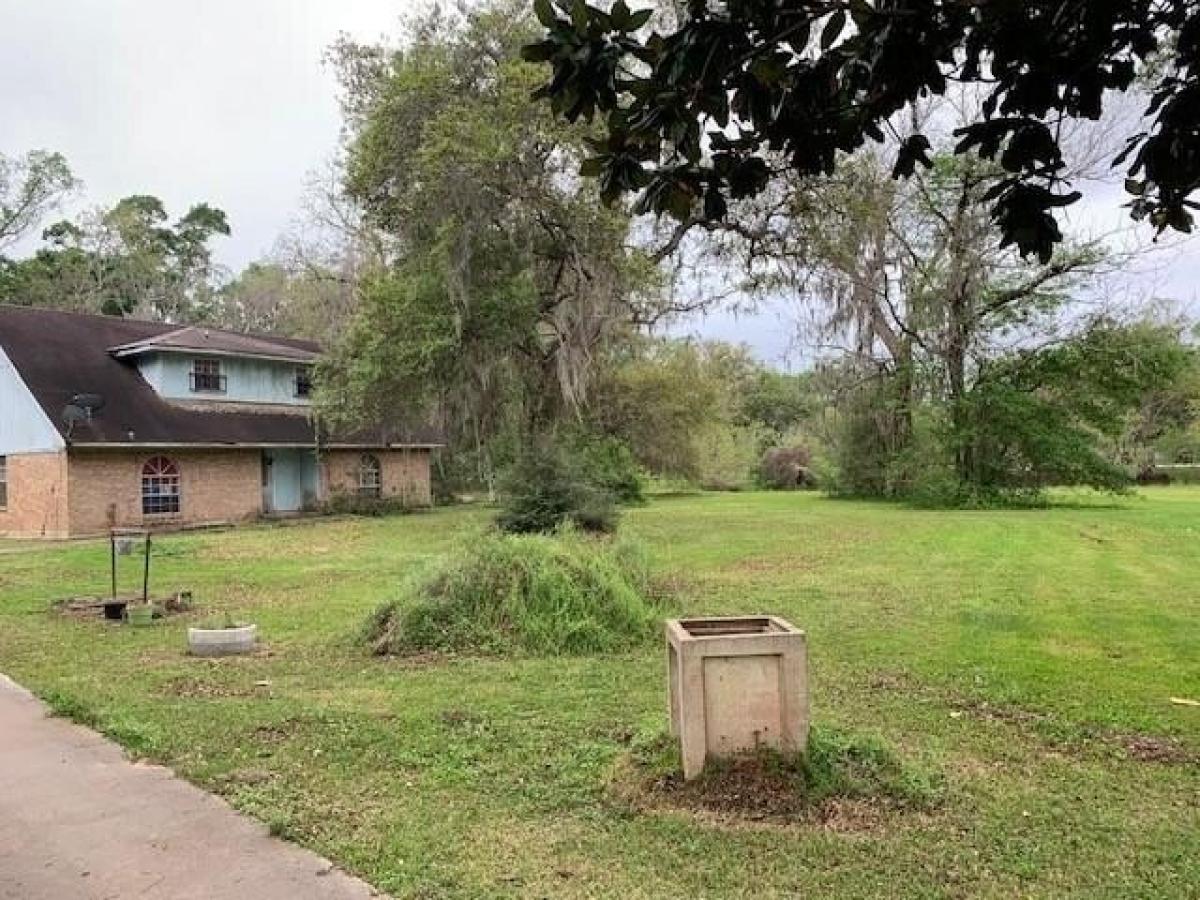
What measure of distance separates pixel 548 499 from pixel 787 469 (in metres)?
28.7

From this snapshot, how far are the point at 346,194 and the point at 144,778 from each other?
15.9 m

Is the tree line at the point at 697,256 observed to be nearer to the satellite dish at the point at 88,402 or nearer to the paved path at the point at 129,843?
the paved path at the point at 129,843

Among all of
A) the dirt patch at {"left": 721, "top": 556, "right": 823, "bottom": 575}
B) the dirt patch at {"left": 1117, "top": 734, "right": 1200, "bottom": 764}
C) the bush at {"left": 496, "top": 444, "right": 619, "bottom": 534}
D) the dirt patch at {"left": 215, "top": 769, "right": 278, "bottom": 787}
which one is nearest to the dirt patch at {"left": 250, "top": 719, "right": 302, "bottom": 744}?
the dirt patch at {"left": 215, "top": 769, "right": 278, "bottom": 787}

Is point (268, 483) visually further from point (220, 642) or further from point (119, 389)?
point (220, 642)

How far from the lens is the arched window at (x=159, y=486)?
21547 millimetres

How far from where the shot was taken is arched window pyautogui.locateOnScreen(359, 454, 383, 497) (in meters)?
27.1

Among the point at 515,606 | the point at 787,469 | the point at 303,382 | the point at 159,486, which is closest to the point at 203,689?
the point at 515,606

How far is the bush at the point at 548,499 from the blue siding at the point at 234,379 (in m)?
13.1

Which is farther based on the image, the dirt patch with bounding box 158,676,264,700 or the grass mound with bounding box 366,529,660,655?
the grass mound with bounding box 366,529,660,655

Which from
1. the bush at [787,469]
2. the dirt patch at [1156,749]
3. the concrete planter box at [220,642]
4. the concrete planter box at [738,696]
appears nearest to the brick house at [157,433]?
the concrete planter box at [220,642]

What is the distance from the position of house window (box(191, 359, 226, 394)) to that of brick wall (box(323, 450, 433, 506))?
3.39 m

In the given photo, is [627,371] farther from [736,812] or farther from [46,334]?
[736,812]

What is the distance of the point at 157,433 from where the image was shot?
21422mm

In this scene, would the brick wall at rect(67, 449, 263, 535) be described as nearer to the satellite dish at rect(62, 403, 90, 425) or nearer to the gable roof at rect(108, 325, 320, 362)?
the satellite dish at rect(62, 403, 90, 425)
